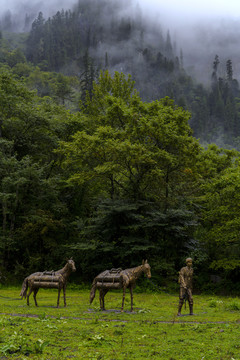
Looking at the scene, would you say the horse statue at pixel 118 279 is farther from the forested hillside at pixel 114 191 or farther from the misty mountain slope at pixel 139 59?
the misty mountain slope at pixel 139 59

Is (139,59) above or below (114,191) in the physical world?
above

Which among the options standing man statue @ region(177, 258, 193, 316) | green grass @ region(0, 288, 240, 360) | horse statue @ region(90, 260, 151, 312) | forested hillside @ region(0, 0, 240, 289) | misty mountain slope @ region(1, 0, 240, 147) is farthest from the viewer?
misty mountain slope @ region(1, 0, 240, 147)

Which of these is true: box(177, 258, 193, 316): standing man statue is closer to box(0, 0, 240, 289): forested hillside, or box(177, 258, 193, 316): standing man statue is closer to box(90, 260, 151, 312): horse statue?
box(90, 260, 151, 312): horse statue

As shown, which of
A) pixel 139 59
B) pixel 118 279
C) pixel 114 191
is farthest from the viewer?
pixel 139 59

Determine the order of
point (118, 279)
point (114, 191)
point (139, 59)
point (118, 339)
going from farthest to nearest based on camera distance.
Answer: point (139, 59), point (114, 191), point (118, 279), point (118, 339)

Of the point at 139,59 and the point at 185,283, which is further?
the point at 139,59

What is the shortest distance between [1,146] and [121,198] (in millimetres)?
13224

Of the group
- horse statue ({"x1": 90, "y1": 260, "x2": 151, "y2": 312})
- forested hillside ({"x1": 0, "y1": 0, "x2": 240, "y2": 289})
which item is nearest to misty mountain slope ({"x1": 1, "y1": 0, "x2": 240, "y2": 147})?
forested hillside ({"x1": 0, "y1": 0, "x2": 240, "y2": 289})

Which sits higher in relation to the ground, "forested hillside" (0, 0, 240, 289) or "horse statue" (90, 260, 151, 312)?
"forested hillside" (0, 0, 240, 289)

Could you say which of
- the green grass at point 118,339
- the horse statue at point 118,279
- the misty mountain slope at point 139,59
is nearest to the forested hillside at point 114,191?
the horse statue at point 118,279

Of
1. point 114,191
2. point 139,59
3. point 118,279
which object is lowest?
point 118,279

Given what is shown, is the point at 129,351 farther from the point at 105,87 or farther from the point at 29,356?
the point at 105,87

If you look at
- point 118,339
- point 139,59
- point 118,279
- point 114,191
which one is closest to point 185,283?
point 118,279

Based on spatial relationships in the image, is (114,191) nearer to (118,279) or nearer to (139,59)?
(118,279)
